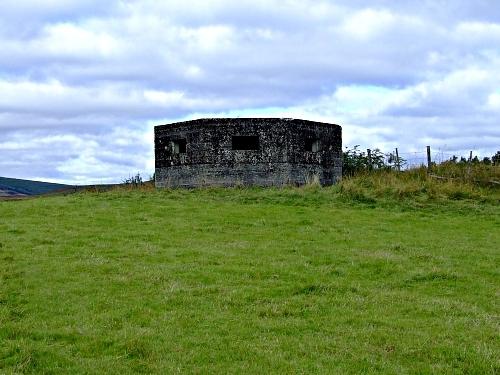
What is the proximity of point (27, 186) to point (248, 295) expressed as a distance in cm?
14909

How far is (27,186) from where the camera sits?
14762 cm

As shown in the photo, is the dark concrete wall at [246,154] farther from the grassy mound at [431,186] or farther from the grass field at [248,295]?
the grass field at [248,295]

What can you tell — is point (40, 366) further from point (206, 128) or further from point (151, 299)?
point (206, 128)

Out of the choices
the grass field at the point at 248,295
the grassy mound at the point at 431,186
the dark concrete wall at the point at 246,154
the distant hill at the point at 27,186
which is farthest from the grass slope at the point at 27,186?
the grass field at the point at 248,295

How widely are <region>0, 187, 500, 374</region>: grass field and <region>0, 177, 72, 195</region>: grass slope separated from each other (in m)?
128

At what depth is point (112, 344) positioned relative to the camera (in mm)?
7594

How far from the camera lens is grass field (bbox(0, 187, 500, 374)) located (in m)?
7.15

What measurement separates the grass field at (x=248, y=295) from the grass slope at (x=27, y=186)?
128 metres

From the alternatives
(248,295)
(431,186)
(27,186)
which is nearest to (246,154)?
(431,186)

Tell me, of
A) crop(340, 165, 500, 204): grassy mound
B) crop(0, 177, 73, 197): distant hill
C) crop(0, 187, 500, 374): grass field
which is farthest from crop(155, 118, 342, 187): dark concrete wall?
crop(0, 177, 73, 197): distant hill

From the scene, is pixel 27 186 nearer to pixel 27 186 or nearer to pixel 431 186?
pixel 27 186

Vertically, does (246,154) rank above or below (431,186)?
above

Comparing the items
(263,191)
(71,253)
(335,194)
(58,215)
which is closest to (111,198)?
(58,215)

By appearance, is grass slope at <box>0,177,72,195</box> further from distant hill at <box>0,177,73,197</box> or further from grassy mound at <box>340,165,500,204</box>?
grassy mound at <box>340,165,500,204</box>
